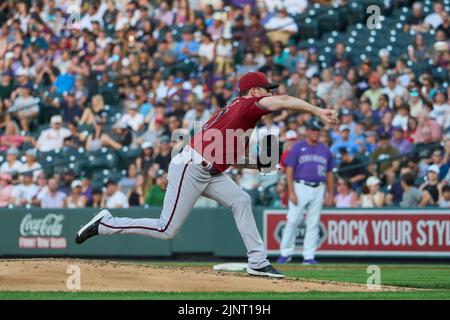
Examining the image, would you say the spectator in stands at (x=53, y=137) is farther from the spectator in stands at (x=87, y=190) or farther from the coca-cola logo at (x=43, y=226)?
the coca-cola logo at (x=43, y=226)

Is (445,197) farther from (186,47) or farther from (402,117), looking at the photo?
(186,47)

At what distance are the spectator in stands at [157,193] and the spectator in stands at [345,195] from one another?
125 inches

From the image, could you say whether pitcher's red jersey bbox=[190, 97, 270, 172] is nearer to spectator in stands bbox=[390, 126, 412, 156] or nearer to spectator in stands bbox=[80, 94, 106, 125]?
spectator in stands bbox=[390, 126, 412, 156]

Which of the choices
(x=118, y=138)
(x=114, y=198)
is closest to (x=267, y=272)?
(x=114, y=198)

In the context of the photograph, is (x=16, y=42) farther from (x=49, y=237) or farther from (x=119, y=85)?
(x=49, y=237)

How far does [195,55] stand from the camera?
74.7ft

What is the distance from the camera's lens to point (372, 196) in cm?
1792

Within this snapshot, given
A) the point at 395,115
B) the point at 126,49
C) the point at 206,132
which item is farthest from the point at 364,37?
the point at 206,132

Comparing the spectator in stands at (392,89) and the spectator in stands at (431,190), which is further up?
the spectator in stands at (392,89)

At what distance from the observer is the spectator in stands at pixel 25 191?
20.2 m

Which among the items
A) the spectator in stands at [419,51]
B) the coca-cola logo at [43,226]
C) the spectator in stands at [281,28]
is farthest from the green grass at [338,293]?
the spectator in stands at [281,28]

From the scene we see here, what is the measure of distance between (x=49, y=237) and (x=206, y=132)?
9.18 meters

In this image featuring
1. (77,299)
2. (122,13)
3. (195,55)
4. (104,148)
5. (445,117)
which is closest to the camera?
(77,299)
